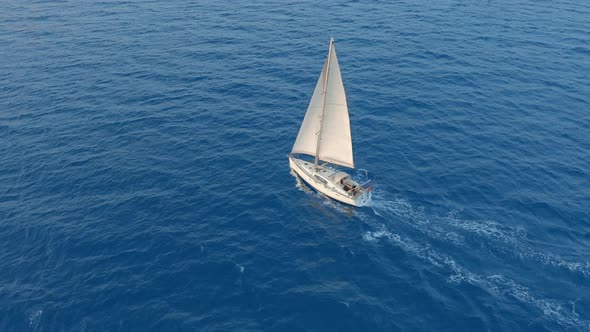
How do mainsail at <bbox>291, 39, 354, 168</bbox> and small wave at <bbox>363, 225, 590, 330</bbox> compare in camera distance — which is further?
mainsail at <bbox>291, 39, 354, 168</bbox>

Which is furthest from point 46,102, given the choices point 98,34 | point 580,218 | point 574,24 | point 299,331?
point 574,24

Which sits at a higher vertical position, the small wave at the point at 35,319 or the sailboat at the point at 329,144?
the sailboat at the point at 329,144

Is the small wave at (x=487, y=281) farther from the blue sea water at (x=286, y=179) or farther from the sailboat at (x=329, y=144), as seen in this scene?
the sailboat at (x=329, y=144)

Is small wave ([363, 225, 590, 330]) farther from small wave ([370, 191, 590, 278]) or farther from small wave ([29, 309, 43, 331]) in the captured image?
small wave ([29, 309, 43, 331])

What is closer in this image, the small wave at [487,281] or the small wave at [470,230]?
the small wave at [487,281]

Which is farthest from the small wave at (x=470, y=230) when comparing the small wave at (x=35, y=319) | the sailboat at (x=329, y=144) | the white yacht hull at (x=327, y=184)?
the small wave at (x=35, y=319)

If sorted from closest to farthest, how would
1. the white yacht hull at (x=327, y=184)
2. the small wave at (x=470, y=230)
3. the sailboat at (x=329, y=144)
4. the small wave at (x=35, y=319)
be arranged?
the small wave at (x=35, y=319)
the small wave at (x=470, y=230)
the sailboat at (x=329, y=144)
the white yacht hull at (x=327, y=184)

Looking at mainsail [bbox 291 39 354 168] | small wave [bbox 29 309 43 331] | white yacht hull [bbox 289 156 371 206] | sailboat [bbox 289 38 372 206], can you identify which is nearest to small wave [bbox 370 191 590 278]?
white yacht hull [bbox 289 156 371 206]

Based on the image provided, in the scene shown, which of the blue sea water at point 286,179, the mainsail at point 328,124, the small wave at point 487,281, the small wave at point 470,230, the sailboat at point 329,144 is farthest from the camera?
the sailboat at point 329,144
